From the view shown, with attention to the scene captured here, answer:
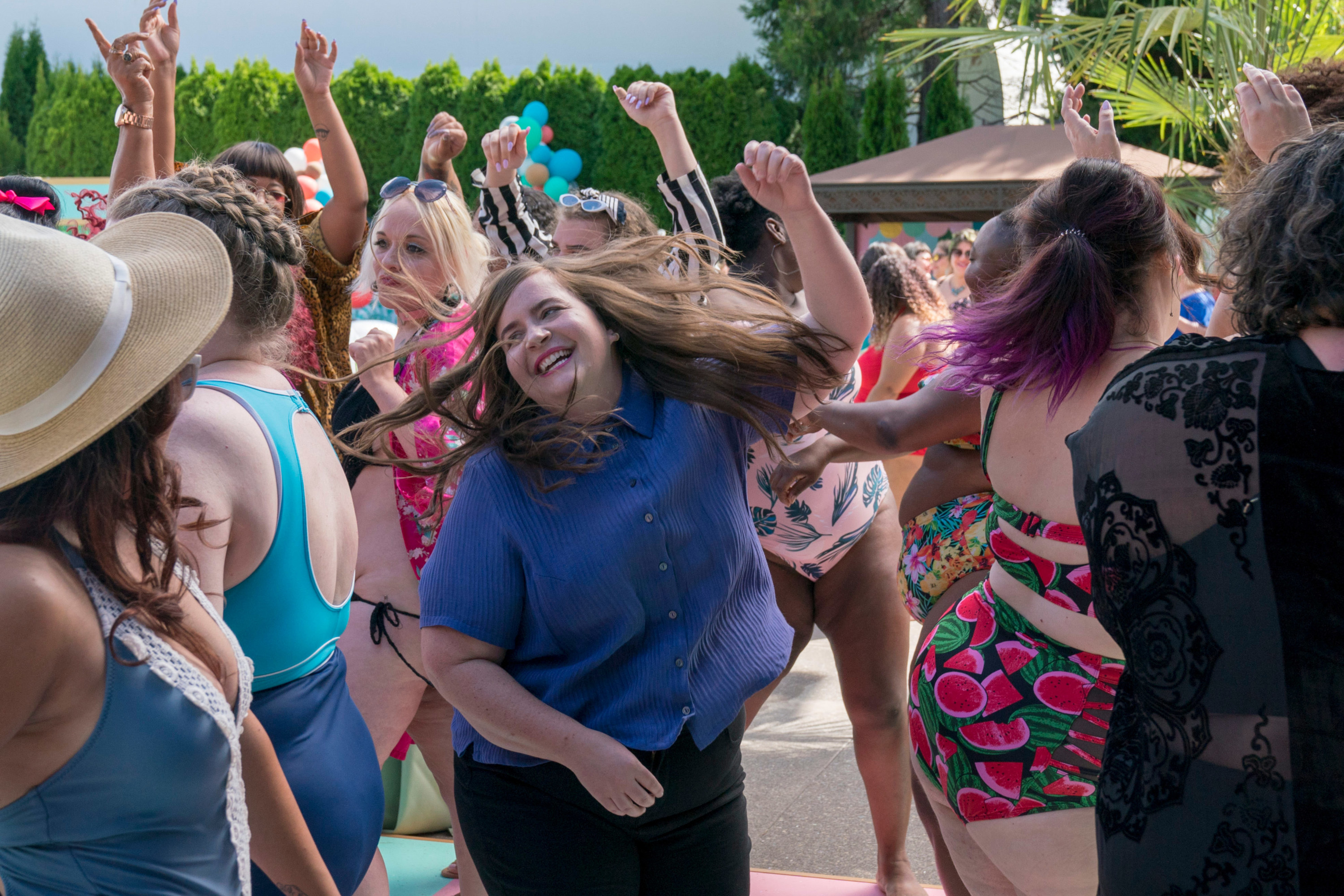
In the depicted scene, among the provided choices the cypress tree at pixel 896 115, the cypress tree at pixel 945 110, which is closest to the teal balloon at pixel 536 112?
the cypress tree at pixel 896 115

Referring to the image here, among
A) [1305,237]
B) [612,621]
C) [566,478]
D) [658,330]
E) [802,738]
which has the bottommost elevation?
[802,738]

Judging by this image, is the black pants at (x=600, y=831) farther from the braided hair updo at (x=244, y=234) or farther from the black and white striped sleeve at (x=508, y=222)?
the black and white striped sleeve at (x=508, y=222)

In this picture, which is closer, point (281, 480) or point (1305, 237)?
point (1305, 237)

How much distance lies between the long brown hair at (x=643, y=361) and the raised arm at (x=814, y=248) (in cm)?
4

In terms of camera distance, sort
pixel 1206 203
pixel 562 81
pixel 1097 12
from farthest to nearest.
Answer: pixel 562 81 → pixel 1097 12 → pixel 1206 203

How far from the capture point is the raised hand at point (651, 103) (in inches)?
97.0

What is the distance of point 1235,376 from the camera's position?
1.23m

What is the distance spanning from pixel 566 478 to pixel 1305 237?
42.1 inches

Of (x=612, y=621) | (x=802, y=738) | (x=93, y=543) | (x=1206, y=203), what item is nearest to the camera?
(x=93, y=543)

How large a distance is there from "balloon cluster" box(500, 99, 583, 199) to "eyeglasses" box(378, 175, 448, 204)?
11.6m

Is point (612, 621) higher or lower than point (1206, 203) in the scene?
higher

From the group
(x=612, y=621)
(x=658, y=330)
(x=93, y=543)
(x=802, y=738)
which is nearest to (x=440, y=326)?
(x=658, y=330)

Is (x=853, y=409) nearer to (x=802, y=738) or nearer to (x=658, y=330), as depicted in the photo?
(x=658, y=330)

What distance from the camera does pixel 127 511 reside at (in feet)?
4.11
